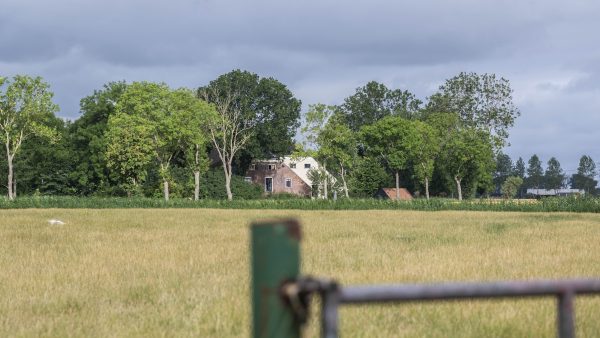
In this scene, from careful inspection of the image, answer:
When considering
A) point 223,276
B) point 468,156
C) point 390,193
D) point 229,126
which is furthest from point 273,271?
point 390,193

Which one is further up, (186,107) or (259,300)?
(186,107)

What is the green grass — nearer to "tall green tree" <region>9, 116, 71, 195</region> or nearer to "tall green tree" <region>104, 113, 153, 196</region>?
"tall green tree" <region>104, 113, 153, 196</region>

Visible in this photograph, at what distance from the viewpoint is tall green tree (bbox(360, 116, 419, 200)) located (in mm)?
94188

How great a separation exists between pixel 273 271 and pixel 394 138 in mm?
94149

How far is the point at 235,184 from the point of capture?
92.2 meters

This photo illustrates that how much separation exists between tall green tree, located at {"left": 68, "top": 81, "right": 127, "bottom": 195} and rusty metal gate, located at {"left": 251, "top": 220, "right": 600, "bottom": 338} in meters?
79.6

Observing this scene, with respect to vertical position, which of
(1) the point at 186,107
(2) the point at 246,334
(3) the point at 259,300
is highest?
(1) the point at 186,107

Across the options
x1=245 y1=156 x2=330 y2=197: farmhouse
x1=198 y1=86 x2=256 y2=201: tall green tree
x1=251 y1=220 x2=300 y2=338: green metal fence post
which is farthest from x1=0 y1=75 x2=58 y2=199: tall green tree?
x1=251 y1=220 x2=300 y2=338: green metal fence post

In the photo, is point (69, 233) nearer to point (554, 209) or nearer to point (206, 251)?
point (206, 251)

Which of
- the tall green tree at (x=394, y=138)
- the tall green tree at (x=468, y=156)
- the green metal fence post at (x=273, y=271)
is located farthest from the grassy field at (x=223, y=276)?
the tall green tree at (x=468, y=156)

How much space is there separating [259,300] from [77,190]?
89567 mm

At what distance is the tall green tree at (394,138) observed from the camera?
9419cm

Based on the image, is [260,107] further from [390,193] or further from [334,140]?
[390,193]

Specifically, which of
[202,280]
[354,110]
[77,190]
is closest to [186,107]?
[77,190]
